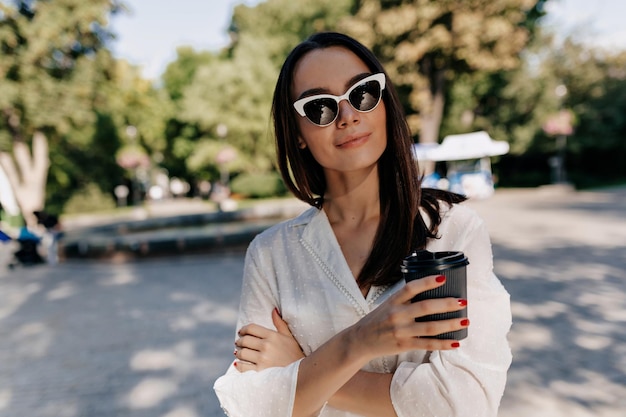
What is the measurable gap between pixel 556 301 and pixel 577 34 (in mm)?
29873

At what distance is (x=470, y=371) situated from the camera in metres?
1.32

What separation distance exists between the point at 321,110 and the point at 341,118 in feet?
0.22

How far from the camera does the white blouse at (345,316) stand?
4.35 feet

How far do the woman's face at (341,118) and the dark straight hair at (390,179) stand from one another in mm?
33

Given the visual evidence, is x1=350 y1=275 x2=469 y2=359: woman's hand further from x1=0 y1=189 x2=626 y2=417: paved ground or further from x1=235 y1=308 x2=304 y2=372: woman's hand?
x1=0 y1=189 x2=626 y2=417: paved ground

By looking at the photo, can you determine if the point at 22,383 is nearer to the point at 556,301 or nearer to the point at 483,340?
the point at 483,340

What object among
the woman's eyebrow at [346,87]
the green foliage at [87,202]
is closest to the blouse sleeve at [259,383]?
the woman's eyebrow at [346,87]

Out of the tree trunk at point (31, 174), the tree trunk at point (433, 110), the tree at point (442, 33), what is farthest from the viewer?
the tree trunk at point (31, 174)

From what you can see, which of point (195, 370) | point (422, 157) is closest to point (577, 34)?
point (422, 157)

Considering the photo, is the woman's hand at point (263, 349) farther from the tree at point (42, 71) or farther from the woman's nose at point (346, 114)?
the tree at point (42, 71)

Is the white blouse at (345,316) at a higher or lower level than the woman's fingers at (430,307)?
lower

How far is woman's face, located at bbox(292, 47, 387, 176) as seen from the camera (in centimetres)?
154

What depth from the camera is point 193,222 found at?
2011cm

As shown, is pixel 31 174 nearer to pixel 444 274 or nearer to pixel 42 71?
pixel 42 71
